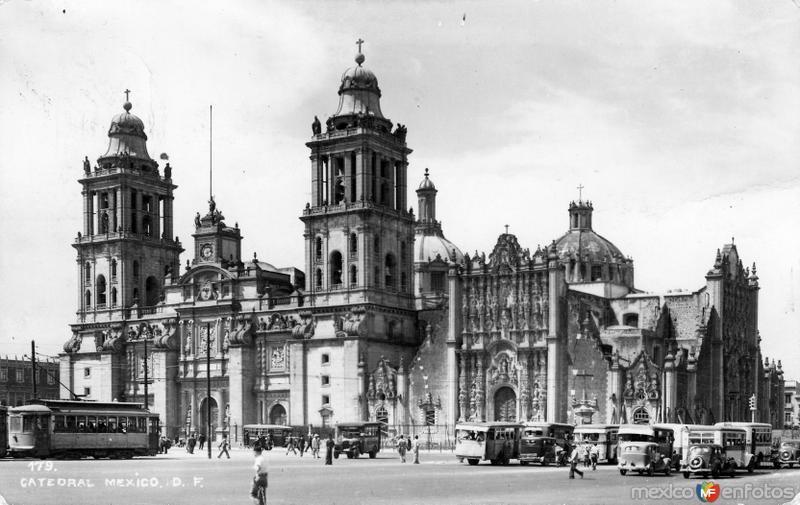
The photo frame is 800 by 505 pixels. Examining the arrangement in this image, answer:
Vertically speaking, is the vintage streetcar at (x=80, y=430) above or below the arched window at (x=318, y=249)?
below

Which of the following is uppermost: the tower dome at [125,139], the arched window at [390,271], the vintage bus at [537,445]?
the tower dome at [125,139]

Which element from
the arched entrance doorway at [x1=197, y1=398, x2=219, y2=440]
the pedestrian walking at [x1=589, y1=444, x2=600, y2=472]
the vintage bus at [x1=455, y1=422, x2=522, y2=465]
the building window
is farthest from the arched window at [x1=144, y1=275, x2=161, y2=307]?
the pedestrian walking at [x1=589, y1=444, x2=600, y2=472]

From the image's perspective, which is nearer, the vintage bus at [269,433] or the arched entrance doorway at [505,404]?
the arched entrance doorway at [505,404]

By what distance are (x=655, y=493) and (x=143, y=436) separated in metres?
34.9

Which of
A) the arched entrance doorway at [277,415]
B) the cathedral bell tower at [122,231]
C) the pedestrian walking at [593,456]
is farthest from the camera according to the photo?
the cathedral bell tower at [122,231]

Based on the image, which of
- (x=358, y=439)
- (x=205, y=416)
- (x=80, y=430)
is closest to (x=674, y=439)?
(x=358, y=439)

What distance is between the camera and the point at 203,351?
95.9m

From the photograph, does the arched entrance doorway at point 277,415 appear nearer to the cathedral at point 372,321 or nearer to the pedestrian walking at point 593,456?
the cathedral at point 372,321

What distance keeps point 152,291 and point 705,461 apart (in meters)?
70.0

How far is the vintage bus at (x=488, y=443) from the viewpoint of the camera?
5472 centimetres

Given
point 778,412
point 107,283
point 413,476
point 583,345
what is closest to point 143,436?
point 413,476

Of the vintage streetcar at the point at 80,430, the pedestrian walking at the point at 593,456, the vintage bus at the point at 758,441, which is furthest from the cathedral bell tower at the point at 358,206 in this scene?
the vintage bus at the point at 758,441

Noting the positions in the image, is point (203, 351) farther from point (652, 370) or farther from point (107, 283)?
point (652, 370)

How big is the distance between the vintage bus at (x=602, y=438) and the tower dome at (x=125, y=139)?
58.0 metres
